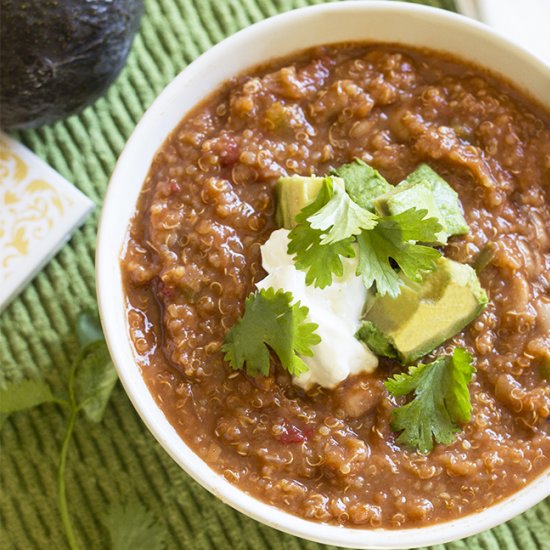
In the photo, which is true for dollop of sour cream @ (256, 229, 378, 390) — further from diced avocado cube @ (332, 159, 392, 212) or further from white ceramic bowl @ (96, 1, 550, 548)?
white ceramic bowl @ (96, 1, 550, 548)

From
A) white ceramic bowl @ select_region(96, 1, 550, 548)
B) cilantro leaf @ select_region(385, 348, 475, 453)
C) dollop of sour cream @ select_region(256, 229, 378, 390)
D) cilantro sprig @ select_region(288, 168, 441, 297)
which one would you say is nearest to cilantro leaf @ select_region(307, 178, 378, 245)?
cilantro sprig @ select_region(288, 168, 441, 297)

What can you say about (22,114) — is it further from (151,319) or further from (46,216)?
(151,319)

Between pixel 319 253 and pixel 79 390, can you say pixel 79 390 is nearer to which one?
pixel 79 390

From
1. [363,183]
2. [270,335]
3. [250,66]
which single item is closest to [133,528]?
→ [270,335]

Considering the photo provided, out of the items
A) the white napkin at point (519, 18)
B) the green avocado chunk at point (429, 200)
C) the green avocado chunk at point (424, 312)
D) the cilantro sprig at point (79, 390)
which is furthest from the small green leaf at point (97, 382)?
the white napkin at point (519, 18)

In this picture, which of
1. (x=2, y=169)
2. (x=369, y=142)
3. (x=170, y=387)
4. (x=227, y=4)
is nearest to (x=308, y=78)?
(x=369, y=142)

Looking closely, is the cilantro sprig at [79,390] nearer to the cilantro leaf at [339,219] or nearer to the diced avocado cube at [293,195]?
the diced avocado cube at [293,195]

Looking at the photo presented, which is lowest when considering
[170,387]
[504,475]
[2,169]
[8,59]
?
[504,475]
